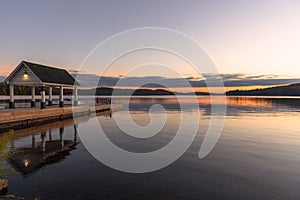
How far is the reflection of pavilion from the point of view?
457 inches

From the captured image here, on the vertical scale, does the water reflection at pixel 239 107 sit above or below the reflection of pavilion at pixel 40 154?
above

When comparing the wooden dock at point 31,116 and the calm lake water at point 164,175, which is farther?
the wooden dock at point 31,116

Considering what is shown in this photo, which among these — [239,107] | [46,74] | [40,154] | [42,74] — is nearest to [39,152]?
[40,154]

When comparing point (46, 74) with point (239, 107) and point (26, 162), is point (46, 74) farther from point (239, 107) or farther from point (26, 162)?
point (239, 107)

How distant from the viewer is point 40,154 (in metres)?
14.0

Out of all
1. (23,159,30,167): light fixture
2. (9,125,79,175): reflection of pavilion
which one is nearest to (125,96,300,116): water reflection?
(9,125,79,175): reflection of pavilion

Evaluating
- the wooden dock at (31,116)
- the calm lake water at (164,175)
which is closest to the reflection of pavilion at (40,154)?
the calm lake water at (164,175)

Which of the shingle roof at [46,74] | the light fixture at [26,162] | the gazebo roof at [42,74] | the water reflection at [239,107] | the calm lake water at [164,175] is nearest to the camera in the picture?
the calm lake water at [164,175]

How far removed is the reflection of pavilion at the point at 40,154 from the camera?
11597mm

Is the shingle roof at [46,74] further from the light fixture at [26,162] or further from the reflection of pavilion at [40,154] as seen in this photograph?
the light fixture at [26,162]

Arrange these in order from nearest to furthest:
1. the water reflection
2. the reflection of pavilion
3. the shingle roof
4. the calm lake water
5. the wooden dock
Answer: the calm lake water → the reflection of pavilion → the wooden dock → the shingle roof → the water reflection

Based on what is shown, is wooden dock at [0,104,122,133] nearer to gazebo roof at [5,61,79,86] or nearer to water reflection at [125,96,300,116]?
gazebo roof at [5,61,79,86]

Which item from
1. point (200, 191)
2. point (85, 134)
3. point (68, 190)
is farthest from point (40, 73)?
point (200, 191)

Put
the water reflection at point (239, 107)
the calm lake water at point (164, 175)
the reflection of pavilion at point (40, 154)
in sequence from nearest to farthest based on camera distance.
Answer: the calm lake water at point (164, 175)
the reflection of pavilion at point (40, 154)
the water reflection at point (239, 107)
